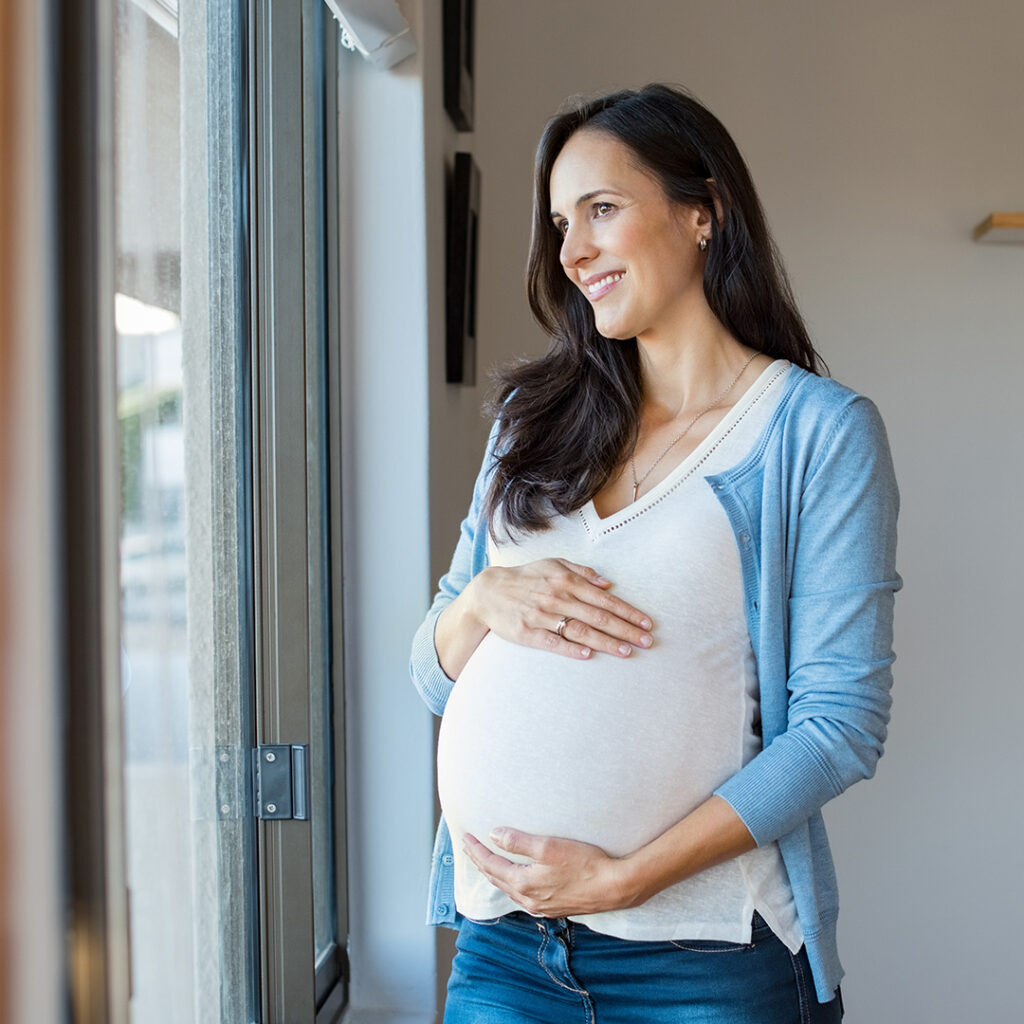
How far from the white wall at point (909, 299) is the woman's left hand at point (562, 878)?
1.56 m

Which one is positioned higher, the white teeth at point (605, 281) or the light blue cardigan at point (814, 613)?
the white teeth at point (605, 281)

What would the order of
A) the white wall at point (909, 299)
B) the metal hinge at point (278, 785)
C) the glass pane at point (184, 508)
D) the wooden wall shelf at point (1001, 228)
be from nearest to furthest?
the glass pane at point (184, 508)
the metal hinge at point (278, 785)
the wooden wall shelf at point (1001, 228)
the white wall at point (909, 299)

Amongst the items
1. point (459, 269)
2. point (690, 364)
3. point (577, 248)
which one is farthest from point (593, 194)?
point (459, 269)

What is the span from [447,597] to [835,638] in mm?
449

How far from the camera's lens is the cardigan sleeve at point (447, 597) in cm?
123

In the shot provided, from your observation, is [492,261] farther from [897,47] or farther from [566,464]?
[566,464]

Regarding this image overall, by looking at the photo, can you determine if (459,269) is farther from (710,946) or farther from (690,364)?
(710,946)

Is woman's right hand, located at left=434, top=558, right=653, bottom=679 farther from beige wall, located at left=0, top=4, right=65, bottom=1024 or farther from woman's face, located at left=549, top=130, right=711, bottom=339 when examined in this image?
beige wall, located at left=0, top=4, right=65, bottom=1024

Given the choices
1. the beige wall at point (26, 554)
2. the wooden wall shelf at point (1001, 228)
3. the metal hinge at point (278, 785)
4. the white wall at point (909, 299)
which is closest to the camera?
the beige wall at point (26, 554)

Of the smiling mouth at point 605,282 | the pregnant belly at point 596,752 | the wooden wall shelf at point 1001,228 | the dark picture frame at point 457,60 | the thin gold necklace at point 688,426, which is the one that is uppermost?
the dark picture frame at point 457,60

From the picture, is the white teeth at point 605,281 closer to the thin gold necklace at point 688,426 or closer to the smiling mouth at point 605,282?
the smiling mouth at point 605,282

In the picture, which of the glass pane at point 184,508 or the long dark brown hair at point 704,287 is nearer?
the glass pane at point 184,508

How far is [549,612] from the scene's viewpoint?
1068 mm

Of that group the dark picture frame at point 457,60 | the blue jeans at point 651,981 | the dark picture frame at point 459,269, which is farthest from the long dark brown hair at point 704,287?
the dark picture frame at point 457,60
